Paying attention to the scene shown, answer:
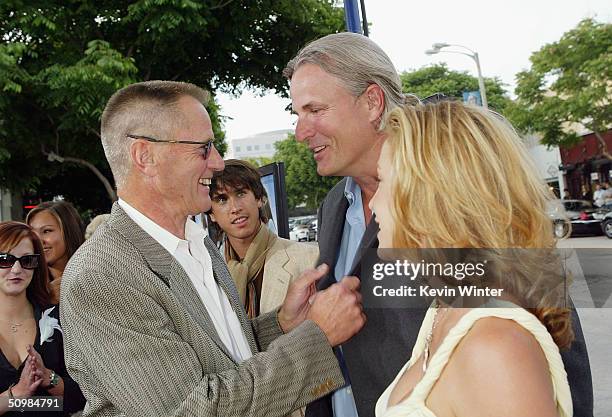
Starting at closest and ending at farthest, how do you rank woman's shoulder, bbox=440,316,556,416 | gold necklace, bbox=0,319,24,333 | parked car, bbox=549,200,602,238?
woman's shoulder, bbox=440,316,556,416 < parked car, bbox=549,200,602,238 < gold necklace, bbox=0,319,24,333

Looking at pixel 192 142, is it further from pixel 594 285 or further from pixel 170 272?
pixel 594 285

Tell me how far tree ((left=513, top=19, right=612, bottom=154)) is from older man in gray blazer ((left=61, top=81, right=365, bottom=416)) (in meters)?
0.49

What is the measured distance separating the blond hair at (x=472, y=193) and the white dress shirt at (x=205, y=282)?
0.72 meters

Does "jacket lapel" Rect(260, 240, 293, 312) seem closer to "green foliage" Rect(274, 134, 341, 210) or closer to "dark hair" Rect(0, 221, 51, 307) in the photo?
"dark hair" Rect(0, 221, 51, 307)

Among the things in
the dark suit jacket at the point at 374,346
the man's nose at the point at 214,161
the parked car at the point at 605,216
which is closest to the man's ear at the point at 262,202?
the dark suit jacket at the point at 374,346

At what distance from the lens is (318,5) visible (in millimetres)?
12469

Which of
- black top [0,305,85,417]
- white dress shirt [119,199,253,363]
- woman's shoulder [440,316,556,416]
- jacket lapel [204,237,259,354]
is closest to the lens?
woman's shoulder [440,316,556,416]

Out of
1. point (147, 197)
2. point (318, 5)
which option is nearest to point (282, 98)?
point (318, 5)

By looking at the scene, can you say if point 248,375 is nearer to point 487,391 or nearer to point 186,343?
point 186,343

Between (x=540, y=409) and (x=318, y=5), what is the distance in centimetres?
1225

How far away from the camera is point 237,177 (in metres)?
3.40

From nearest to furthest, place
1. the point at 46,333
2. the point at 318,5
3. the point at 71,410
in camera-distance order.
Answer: the point at 71,410, the point at 46,333, the point at 318,5

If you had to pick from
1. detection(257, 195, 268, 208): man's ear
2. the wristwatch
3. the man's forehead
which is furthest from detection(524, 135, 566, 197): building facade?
detection(257, 195, 268, 208): man's ear

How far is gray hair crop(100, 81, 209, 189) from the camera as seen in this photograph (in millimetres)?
1775
